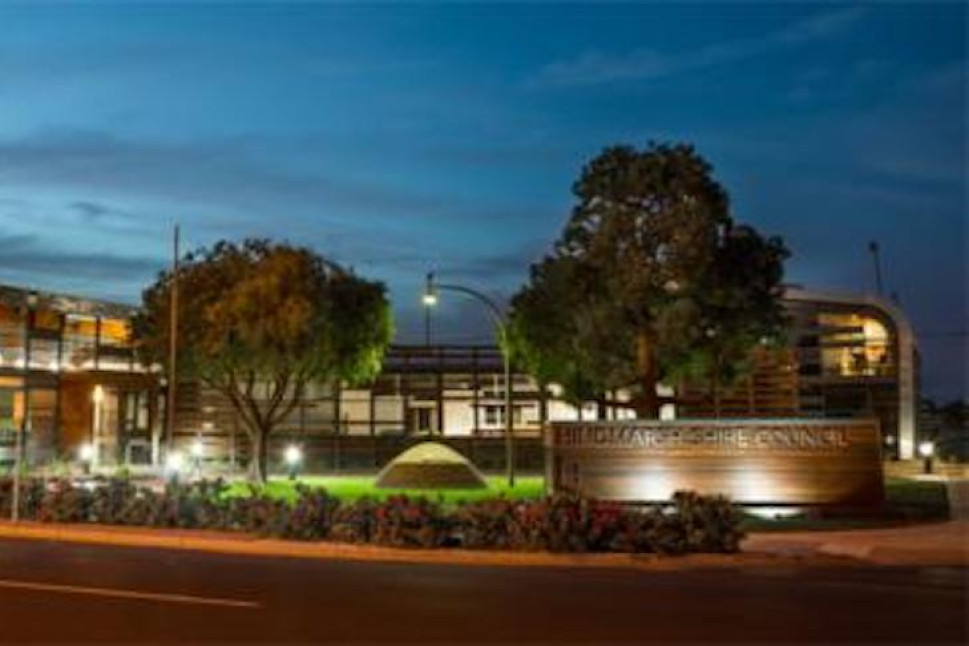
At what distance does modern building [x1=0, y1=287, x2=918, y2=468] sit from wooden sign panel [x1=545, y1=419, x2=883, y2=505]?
716 inches

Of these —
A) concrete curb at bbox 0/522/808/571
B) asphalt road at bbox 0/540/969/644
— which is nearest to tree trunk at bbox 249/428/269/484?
concrete curb at bbox 0/522/808/571

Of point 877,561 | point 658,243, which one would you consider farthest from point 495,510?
point 658,243

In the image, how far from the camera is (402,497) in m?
19.8

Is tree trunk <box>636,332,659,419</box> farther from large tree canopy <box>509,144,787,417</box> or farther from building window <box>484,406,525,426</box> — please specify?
building window <box>484,406,525,426</box>

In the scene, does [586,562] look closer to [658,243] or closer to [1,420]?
[658,243]

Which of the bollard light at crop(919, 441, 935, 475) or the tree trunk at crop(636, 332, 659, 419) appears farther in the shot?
the bollard light at crop(919, 441, 935, 475)

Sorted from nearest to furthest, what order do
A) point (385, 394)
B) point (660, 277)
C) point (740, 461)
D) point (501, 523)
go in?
point (501, 523), point (740, 461), point (660, 277), point (385, 394)

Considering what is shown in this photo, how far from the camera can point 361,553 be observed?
18.7 m

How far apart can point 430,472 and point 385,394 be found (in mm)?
25985

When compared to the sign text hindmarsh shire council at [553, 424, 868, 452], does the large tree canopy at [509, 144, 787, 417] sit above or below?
above

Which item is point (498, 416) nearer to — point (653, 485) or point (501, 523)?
point (653, 485)

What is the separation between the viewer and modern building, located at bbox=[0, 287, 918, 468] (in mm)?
52000

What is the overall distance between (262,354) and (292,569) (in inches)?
834

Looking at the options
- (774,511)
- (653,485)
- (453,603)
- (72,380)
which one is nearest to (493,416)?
(72,380)
